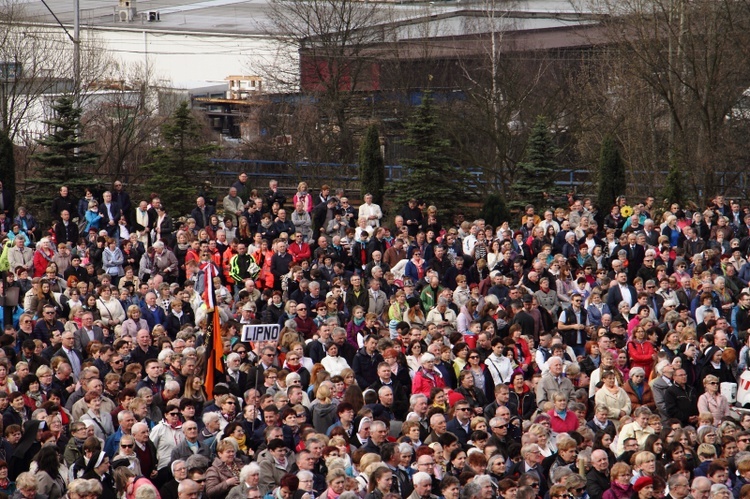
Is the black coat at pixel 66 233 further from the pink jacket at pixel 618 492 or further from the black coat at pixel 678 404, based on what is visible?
the pink jacket at pixel 618 492

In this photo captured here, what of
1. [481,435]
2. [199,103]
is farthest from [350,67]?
[481,435]

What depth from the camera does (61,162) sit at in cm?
3111

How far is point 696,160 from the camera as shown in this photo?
108ft

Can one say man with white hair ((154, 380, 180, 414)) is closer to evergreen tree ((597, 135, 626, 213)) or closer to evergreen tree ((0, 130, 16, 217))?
evergreen tree ((0, 130, 16, 217))

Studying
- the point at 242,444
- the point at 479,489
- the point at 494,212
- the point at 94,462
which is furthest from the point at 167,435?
the point at 494,212

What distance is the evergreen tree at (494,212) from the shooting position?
3022 cm

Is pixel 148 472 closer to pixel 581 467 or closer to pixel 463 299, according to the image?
pixel 581 467

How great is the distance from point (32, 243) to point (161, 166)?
7.25 meters

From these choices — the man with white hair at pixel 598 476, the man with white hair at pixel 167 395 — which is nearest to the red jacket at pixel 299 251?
the man with white hair at pixel 167 395

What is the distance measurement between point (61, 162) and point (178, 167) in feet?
9.23

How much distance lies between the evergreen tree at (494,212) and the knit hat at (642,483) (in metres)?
17.3

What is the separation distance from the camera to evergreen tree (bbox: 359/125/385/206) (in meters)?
31.4

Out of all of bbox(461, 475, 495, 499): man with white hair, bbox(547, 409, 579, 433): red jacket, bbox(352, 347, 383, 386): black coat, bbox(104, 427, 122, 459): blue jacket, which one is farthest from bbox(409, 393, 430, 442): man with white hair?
bbox(104, 427, 122, 459): blue jacket

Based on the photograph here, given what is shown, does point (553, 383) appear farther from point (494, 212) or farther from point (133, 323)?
point (494, 212)
